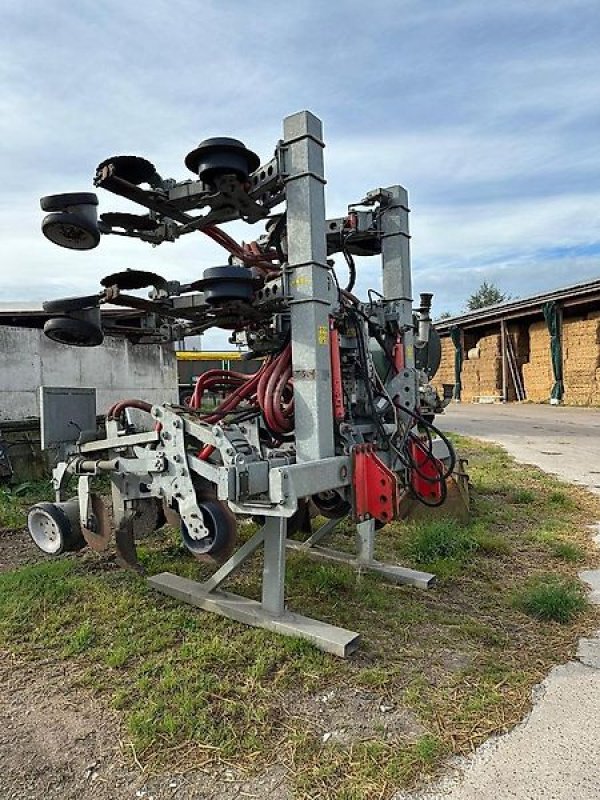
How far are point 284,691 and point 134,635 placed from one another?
0.97 meters

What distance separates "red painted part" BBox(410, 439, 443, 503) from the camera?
3.99 m

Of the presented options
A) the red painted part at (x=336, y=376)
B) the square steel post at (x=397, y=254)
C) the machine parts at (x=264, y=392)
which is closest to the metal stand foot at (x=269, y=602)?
the machine parts at (x=264, y=392)

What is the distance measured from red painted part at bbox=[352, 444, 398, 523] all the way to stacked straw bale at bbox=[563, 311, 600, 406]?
17678mm

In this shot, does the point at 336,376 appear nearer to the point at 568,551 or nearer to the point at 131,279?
the point at 131,279

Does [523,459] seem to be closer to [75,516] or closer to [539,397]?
[75,516]

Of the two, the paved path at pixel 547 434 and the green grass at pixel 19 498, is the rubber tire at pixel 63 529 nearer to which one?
the green grass at pixel 19 498

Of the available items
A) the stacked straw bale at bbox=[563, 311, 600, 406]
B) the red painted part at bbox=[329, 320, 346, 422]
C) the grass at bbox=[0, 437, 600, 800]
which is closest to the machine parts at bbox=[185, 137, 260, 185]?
the red painted part at bbox=[329, 320, 346, 422]

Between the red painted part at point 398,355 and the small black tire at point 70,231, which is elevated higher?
the small black tire at point 70,231

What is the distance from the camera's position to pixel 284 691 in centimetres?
264

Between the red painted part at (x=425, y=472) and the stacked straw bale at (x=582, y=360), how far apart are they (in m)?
16.9

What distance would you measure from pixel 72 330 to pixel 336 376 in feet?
5.02

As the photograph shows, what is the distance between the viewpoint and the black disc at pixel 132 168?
3135mm

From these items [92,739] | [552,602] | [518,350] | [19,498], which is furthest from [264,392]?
[518,350]

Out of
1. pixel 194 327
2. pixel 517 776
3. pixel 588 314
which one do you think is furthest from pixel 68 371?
pixel 588 314
